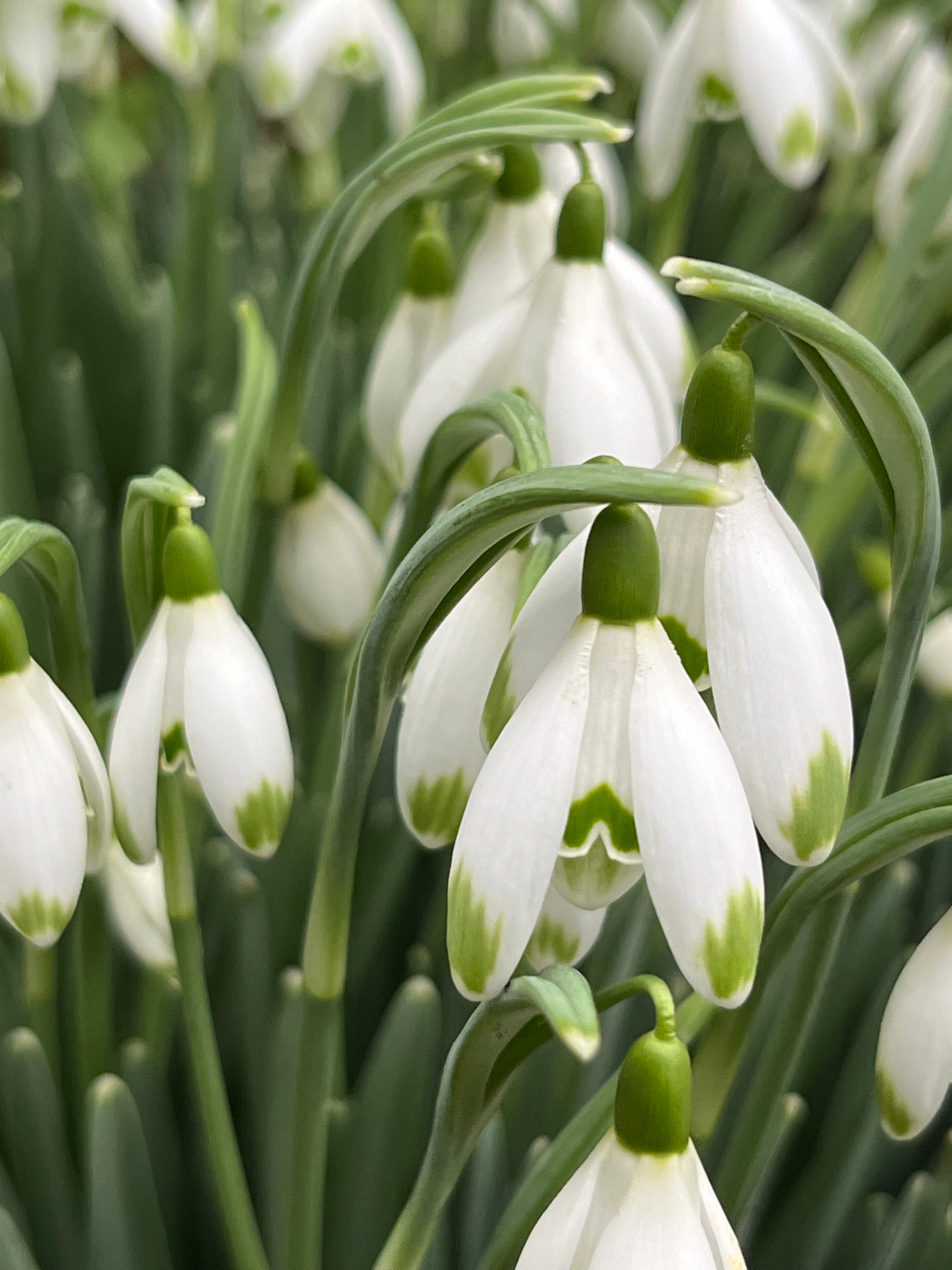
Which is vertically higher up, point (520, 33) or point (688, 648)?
point (520, 33)

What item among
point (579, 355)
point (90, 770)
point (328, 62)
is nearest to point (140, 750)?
point (90, 770)

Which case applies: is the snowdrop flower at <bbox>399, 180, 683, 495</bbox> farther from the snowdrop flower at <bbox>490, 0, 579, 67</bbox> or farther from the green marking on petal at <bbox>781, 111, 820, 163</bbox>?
the snowdrop flower at <bbox>490, 0, 579, 67</bbox>

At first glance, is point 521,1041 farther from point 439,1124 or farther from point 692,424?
point 692,424

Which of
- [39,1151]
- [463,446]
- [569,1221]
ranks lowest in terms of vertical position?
[39,1151]

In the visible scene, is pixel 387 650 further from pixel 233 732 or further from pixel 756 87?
pixel 756 87

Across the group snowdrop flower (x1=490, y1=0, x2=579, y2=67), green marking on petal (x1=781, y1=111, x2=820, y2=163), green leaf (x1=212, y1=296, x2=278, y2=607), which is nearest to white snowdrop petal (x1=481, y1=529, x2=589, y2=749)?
green leaf (x1=212, y1=296, x2=278, y2=607)

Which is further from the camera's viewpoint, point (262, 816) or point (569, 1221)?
point (262, 816)
